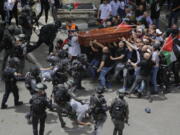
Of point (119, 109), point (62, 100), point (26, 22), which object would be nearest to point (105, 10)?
point (26, 22)

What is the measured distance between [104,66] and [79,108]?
2.37m

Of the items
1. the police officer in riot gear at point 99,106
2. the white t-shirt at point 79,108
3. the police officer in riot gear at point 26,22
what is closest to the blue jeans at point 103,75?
the white t-shirt at point 79,108

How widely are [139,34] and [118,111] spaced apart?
5.02 metres

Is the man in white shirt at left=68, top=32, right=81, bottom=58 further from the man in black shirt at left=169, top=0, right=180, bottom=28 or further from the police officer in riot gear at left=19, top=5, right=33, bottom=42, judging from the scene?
the man in black shirt at left=169, top=0, right=180, bottom=28

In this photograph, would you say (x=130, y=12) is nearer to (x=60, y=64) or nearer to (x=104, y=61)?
(x=104, y=61)

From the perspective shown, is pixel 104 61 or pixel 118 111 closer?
pixel 118 111

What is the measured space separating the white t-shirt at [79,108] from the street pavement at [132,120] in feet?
1.02

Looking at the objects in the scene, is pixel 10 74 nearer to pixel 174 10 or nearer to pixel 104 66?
pixel 104 66

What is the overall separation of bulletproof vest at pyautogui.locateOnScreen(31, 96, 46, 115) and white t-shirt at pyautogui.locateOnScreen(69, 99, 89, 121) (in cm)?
128

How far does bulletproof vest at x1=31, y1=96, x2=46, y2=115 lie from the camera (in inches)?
340

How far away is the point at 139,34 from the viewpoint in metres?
13.0

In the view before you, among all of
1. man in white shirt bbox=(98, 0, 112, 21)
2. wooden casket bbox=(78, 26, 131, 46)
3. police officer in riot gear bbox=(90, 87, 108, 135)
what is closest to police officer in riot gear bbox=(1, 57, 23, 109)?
wooden casket bbox=(78, 26, 131, 46)

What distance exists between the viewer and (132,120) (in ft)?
34.3

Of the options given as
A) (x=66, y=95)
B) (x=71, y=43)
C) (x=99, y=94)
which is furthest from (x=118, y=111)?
(x=71, y=43)
